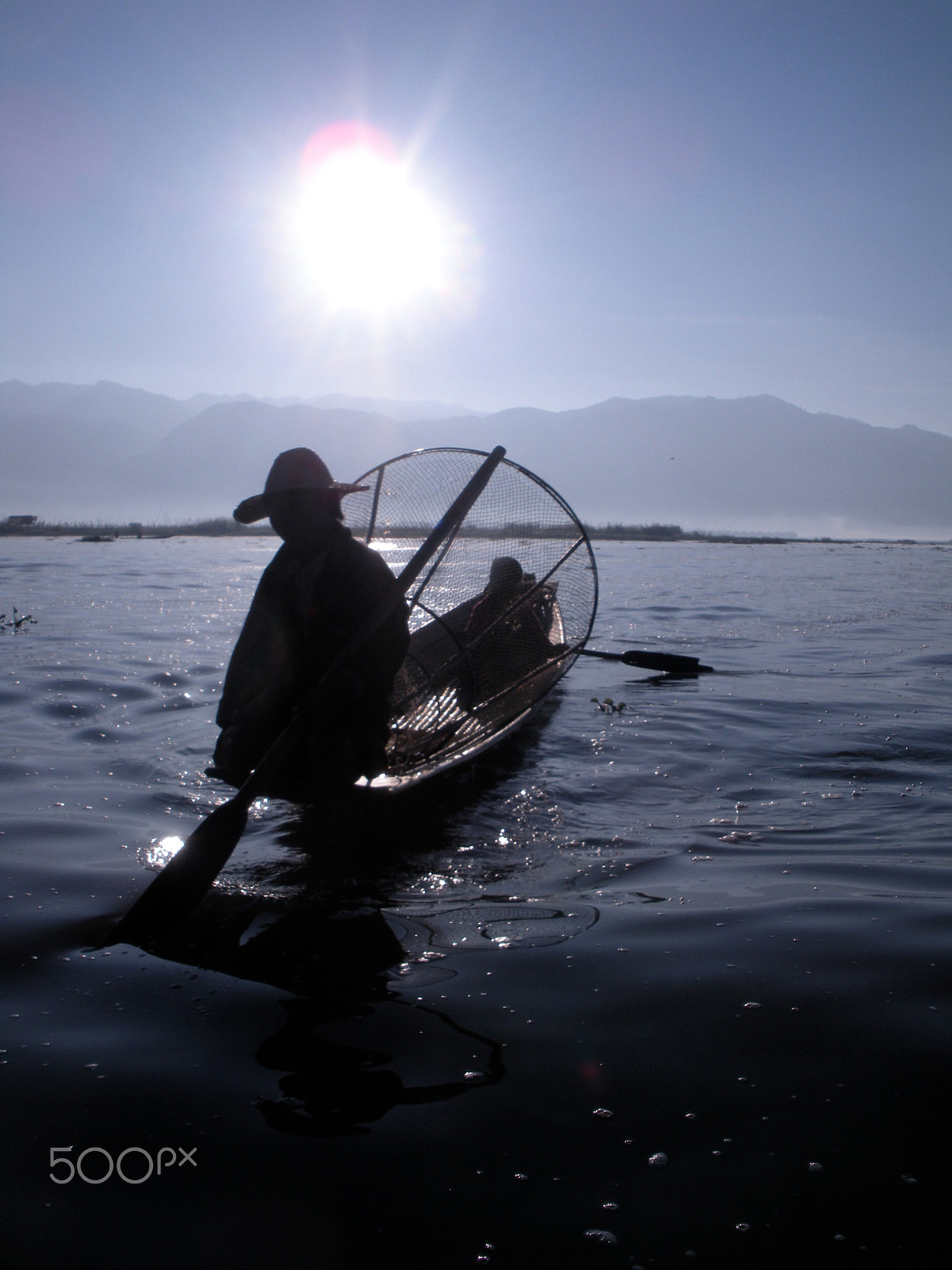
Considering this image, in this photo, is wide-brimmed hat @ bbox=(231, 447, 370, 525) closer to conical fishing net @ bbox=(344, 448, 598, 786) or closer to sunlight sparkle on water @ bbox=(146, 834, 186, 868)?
sunlight sparkle on water @ bbox=(146, 834, 186, 868)

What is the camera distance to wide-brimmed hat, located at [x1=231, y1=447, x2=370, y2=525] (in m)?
3.85

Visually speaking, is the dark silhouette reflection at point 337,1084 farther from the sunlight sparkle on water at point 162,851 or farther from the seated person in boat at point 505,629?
the seated person in boat at point 505,629

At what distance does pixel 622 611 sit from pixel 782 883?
11359mm

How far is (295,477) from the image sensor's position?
388 cm

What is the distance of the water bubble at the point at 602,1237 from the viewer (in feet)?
5.69

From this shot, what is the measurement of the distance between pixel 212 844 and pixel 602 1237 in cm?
196

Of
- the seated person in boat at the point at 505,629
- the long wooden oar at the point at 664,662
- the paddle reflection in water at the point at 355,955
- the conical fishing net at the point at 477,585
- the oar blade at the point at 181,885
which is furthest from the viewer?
the long wooden oar at the point at 664,662

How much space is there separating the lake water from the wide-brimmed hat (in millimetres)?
1585

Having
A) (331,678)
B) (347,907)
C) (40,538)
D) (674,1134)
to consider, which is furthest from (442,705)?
(40,538)

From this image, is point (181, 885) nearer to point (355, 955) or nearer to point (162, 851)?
point (355, 955)

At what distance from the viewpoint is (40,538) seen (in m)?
38.1

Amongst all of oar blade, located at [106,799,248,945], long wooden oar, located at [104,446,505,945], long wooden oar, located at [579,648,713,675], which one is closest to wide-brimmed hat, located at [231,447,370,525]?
long wooden oar, located at [104,446,505,945]

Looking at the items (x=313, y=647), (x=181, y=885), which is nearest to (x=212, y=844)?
(x=181, y=885)

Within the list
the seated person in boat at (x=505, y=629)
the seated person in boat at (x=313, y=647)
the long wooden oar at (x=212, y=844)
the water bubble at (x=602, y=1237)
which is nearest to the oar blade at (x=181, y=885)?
the long wooden oar at (x=212, y=844)
